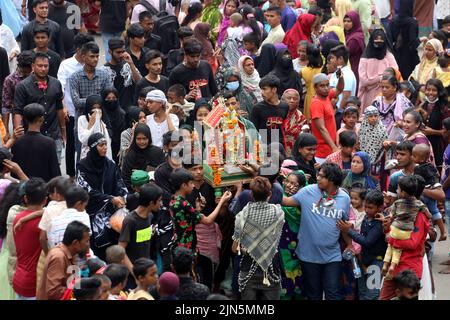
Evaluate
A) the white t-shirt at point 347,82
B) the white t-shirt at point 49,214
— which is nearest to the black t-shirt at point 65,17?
the white t-shirt at point 347,82

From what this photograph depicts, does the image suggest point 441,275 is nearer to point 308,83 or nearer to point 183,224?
point 183,224

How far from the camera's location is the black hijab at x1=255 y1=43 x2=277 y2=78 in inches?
604

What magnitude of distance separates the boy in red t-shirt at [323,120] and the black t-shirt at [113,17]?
4084mm

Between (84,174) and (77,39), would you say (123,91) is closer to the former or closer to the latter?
(77,39)

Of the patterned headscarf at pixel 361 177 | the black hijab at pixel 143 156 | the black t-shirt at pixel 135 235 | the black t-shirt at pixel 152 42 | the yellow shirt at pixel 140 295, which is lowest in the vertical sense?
the yellow shirt at pixel 140 295

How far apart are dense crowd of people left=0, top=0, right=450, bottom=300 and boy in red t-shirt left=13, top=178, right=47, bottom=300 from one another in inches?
0.4

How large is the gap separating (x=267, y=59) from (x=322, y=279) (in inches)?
198

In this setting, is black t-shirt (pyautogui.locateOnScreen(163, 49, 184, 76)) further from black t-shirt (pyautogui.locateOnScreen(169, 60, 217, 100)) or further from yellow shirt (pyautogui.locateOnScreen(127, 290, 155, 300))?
yellow shirt (pyautogui.locateOnScreen(127, 290, 155, 300))

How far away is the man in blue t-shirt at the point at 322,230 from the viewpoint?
1071 centimetres

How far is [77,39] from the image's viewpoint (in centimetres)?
1493

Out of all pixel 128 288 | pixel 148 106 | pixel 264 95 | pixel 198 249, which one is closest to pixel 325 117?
pixel 264 95

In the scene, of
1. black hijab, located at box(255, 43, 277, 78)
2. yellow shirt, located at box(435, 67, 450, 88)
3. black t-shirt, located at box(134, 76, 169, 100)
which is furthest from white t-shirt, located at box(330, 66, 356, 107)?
black t-shirt, located at box(134, 76, 169, 100)

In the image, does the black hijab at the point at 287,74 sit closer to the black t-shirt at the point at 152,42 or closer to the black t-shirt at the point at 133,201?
the black t-shirt at the point at 152,42

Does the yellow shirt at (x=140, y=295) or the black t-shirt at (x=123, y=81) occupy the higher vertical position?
the black t-shirt at (x=123, y=81)
